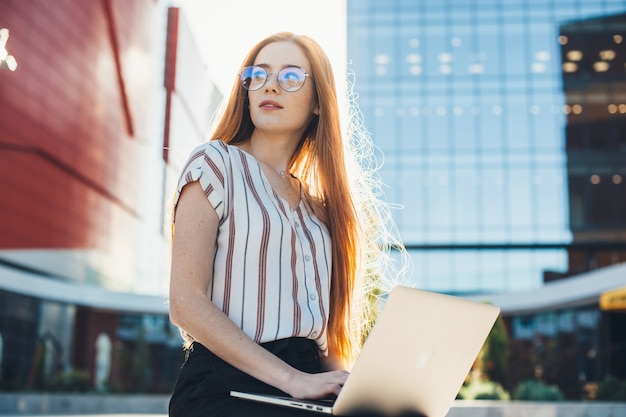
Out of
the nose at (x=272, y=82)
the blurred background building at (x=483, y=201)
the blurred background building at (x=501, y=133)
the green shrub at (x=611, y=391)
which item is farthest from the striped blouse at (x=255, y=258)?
the blurred background building at (x=501, y=133)

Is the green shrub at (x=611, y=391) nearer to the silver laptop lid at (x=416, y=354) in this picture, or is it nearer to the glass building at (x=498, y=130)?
the silver laptop lid at (x=416, y=354)

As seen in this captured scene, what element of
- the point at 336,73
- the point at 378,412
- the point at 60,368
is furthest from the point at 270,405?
the point at 60,368

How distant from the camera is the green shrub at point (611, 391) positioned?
605 inches

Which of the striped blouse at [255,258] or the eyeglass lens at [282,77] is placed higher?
the eyeglass lens at [282,77]

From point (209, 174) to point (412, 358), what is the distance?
2.19 ft

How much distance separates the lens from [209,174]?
2008 mm

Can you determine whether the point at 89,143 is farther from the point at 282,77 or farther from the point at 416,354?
the point at 416,354

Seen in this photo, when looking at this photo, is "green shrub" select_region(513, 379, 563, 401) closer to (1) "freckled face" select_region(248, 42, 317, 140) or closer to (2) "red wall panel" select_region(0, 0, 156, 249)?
(2) "red wall panel" select_region(0, 0, 156, 249)

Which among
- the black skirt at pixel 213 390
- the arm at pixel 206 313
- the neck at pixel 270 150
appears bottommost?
the black skirt at pixel 213 390

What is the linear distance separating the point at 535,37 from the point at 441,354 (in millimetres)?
34444

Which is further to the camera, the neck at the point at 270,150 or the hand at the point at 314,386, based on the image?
the neck at the point at 270,150

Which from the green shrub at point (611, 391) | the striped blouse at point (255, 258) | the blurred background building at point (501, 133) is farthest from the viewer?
the blurred background building at point (501, 133)

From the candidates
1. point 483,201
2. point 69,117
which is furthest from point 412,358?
point 483,201

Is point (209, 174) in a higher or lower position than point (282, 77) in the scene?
lower
